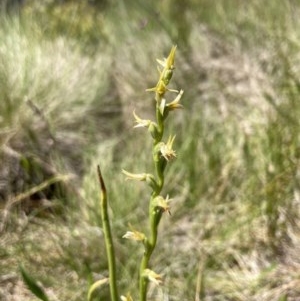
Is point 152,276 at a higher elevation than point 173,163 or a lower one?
lower

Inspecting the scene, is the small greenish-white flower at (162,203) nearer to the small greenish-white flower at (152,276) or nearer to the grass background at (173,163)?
the small greenish-white flower at (152,276)

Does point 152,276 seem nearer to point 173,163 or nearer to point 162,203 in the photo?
point 162,203

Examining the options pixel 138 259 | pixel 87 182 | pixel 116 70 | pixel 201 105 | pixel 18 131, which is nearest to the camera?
pixel 138 259

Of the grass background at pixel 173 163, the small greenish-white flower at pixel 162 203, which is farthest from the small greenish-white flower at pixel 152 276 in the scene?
the grass background at pixel 173 163

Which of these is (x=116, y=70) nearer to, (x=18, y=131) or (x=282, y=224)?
(x=18, y=131)

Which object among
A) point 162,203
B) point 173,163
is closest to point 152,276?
point 162,203

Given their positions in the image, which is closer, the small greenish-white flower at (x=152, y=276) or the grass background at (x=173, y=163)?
the small greenish-white flower at (x=152, y=276)

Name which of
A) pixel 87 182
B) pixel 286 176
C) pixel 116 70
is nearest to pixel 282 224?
pixel 286 176

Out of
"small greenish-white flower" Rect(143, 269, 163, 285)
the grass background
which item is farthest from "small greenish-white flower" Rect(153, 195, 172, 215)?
the grass background
